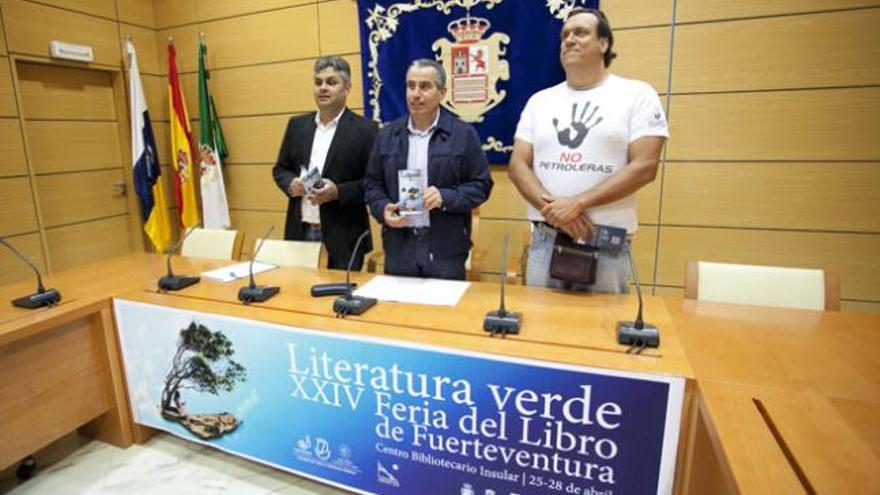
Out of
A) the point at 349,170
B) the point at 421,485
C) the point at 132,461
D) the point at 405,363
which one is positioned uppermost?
the point at 349,170

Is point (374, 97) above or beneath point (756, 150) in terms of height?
above

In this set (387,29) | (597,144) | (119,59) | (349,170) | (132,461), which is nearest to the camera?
(597,144)

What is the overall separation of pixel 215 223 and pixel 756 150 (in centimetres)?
419

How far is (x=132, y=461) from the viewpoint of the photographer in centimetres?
194

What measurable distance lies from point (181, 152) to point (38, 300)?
107 inches

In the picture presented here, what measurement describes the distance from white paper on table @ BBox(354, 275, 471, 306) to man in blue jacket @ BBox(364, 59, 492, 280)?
0.38ft

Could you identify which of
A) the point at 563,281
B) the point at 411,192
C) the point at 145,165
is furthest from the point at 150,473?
the point at 145,165

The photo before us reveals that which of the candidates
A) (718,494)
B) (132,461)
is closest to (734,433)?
(718,494)

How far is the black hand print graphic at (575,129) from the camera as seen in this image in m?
1.79

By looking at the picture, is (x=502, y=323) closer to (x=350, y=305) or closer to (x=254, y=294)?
(x=350, y=305)

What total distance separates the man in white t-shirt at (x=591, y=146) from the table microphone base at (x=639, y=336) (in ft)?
1.68

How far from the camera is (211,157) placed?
4.12 m

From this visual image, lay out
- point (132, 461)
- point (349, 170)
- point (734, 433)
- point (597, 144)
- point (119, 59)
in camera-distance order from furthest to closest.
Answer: point (119, 59)
point (349, 170)
point (132, 461)
point (597, 144)
point (734, 433)

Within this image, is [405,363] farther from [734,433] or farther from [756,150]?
[756,150]
